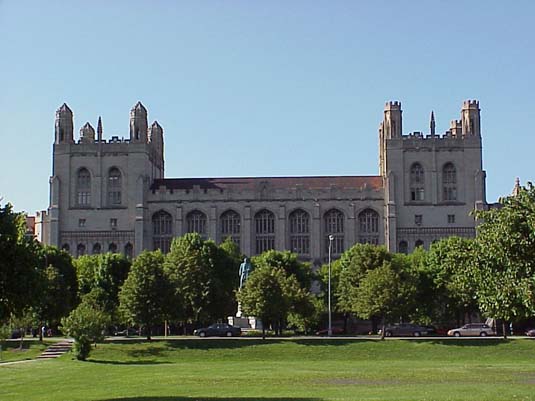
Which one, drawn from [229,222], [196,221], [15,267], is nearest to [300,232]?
[229,222]

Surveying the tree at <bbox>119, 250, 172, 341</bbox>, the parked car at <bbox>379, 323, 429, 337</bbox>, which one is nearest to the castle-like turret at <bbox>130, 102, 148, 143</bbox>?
the tree at <bbox>119, 250, 172, 341</bbox>

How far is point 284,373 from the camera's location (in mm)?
48594

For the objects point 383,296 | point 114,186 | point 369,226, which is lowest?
point 383,296

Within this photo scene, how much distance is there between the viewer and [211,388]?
3947cm

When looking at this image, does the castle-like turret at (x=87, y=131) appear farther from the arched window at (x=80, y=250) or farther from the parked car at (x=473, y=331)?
the parked car at (x=473, y=331)

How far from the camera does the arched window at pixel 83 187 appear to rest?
144m

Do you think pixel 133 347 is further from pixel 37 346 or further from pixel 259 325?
pixel 259 325

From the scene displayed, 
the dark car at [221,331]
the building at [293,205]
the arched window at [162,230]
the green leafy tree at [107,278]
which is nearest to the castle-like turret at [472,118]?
the building at [293,205]

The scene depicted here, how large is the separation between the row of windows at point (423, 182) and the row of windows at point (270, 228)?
6745 mm

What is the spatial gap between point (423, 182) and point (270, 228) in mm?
23614

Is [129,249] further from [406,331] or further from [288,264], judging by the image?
[406,331]

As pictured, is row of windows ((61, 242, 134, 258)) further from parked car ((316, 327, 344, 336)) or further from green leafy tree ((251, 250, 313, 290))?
parked car ((316, 327, 344, 336))

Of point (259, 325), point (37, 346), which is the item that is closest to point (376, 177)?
point (259, 325)

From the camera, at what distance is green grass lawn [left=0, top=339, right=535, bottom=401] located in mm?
36375
